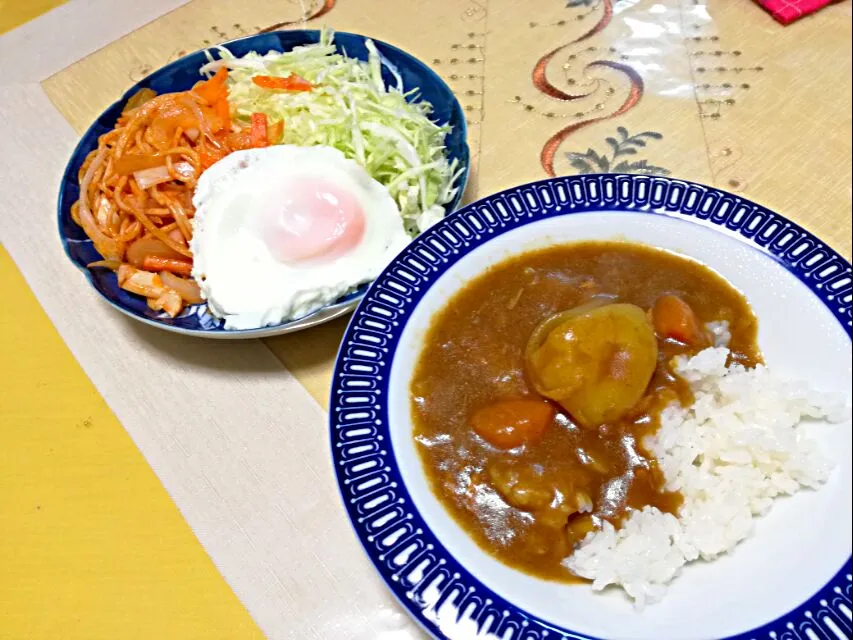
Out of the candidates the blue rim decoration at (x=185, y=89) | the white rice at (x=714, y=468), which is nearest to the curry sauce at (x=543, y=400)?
the white rice at (x=714, y=468)

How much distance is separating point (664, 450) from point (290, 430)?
3.55ft

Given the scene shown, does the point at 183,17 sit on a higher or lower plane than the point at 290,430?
higher

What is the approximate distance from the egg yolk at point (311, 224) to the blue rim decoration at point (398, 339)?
32 cm

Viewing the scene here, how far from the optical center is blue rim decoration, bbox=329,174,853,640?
1410 mm

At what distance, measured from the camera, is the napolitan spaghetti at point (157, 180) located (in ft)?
7.69

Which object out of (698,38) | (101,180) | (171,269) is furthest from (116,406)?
(698,38)

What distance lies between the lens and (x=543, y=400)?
5.94 feet

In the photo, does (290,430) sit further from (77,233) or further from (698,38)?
(698,38)

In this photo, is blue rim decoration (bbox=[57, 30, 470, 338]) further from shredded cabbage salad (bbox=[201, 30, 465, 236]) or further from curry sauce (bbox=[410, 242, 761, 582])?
curry sauce (bbox=[410, 242, 761, 582])

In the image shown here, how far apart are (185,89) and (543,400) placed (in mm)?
2074

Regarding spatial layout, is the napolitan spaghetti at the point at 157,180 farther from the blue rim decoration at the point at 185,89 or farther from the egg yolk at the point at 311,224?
the egg yolk at the point at 311,224

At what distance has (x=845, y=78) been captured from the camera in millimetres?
2588

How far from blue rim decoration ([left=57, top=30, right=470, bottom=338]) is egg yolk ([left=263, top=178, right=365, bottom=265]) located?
18cm

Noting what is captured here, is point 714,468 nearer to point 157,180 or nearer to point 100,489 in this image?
point 100,489
